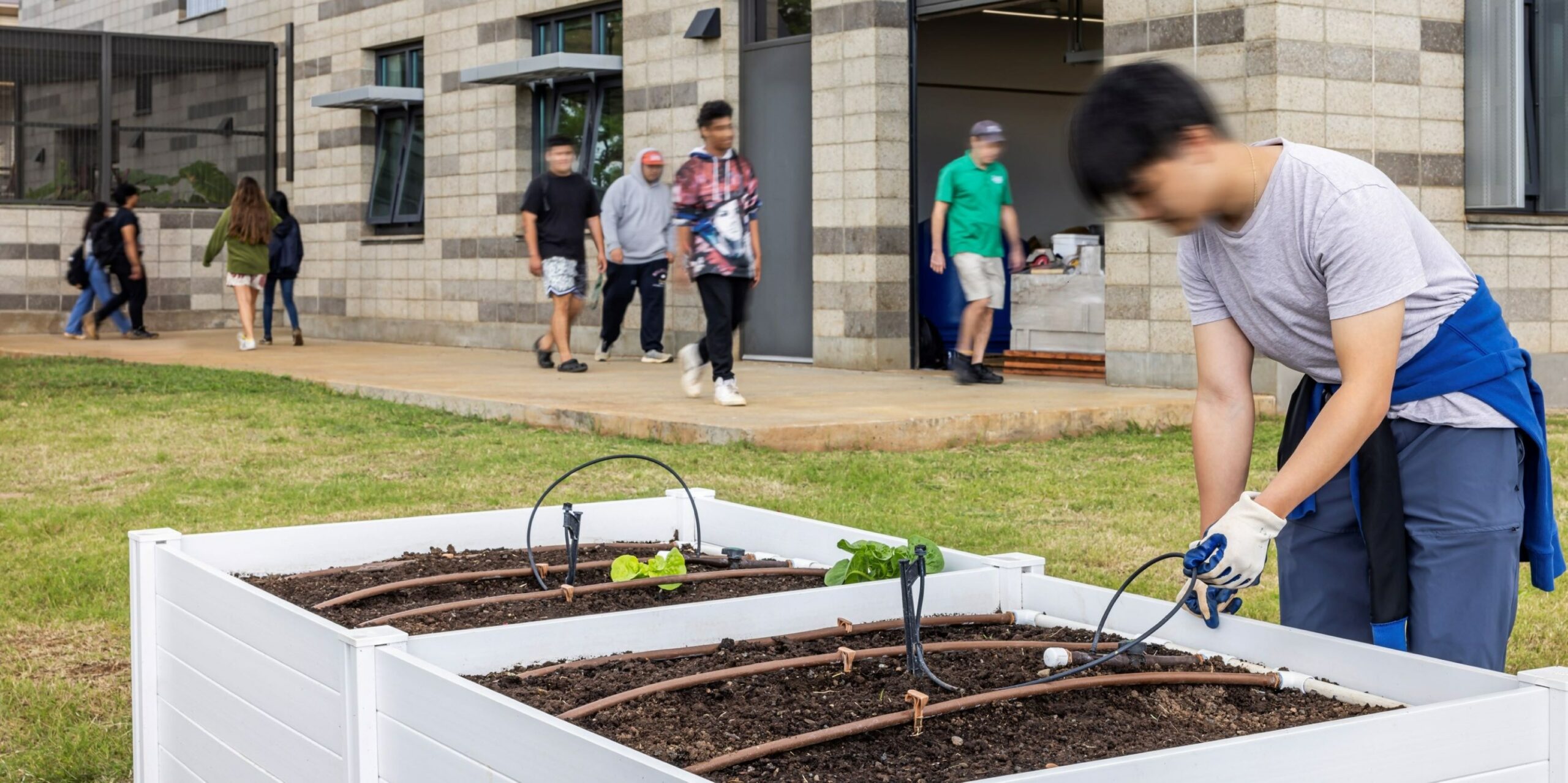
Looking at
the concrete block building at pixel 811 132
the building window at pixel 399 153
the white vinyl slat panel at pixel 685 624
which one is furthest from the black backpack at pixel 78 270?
the white vinyl slat panel at pixel 685 624

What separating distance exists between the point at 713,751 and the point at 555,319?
10430 millimetres

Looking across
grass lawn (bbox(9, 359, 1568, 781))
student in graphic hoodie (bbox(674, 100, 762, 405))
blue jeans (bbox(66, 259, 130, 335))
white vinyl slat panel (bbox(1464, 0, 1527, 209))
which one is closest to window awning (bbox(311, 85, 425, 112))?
blue jeans (bbox(66, 259, 130, 335))

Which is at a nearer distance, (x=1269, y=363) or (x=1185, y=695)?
(x=1185, y=695)

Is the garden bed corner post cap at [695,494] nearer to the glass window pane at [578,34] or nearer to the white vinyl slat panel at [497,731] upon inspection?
the white vinyl slat panel at [497,731]

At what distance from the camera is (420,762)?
2.47 metres

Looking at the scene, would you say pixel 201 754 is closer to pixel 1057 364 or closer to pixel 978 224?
pixel 978 224

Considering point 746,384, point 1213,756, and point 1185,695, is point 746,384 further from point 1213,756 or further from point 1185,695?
point 1213,756

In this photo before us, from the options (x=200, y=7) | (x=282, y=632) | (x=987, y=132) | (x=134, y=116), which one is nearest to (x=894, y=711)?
(x=282, y=632)

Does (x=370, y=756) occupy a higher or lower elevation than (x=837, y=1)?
lower

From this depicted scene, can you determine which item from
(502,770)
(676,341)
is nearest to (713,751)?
(502,770)

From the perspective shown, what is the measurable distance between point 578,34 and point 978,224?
21.9 feet

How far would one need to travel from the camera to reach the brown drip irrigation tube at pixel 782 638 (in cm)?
299

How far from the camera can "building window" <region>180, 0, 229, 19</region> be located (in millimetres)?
23031

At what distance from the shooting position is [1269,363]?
10250mm
